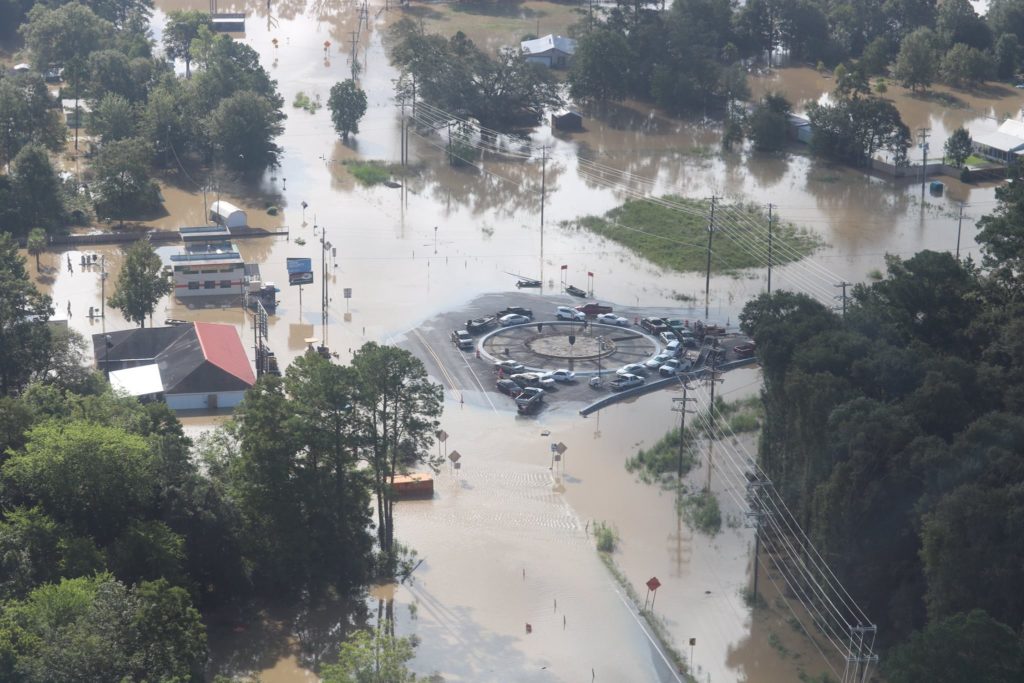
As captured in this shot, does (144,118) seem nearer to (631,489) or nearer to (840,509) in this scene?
(631,489)

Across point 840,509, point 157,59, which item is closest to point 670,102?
point 157,59

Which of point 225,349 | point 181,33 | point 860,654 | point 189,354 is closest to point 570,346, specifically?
point 225,349

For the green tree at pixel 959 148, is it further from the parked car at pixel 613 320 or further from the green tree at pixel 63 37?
the green tree at pixel 63 37

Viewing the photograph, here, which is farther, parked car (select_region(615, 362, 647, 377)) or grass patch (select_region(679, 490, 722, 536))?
parked car (select_region(615, 362, 647, 377))

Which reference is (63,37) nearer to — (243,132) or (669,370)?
(243,132)

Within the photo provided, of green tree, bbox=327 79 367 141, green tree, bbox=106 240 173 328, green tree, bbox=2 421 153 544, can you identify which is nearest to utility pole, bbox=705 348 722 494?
green tree, bbox=2 421 153 544

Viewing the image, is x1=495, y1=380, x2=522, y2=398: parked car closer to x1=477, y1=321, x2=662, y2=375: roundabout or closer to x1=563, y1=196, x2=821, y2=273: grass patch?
x1=477, y1=321, x2=662, y2=375: roundabout

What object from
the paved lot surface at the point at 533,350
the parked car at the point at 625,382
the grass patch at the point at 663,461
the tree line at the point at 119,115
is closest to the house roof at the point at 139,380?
the paved lot surface at the point at 533,350
